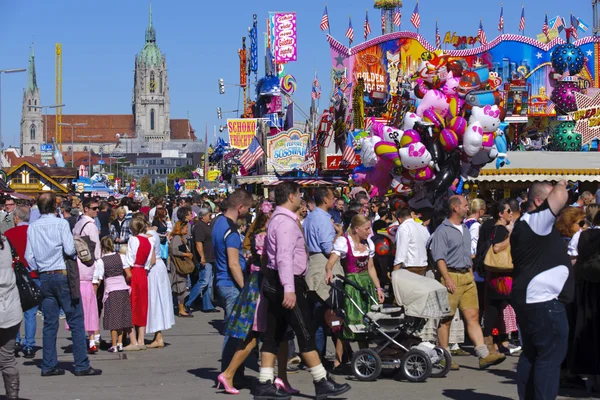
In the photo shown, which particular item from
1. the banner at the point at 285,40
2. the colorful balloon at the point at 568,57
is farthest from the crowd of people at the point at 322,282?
the banner at the point at 285,40

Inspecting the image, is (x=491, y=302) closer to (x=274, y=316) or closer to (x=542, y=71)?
(x=274, y=316)

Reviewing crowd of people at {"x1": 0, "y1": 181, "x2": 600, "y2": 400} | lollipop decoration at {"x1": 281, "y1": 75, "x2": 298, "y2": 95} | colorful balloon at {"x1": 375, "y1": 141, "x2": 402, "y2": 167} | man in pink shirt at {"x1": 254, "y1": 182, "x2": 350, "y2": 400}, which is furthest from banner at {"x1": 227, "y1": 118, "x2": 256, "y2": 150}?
man in pink shirt at {"x1": 254, "y1": 182, "x2": 350, "y2": 400}

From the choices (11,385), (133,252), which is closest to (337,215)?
(133,252)

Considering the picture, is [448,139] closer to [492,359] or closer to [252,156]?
[492,359]

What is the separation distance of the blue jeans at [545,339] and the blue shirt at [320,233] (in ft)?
9.78

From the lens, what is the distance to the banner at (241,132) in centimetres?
4784

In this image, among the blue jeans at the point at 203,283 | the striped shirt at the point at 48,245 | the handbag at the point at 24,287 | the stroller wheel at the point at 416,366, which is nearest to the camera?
the handbag at the point at 24,287

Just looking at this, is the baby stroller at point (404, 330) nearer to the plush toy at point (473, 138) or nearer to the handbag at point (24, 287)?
the handbag at point (24, 287)

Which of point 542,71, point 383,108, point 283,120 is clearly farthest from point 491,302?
point 542,71

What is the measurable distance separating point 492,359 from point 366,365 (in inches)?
52.3

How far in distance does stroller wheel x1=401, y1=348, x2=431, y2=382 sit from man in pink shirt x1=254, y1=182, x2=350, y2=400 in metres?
1.14

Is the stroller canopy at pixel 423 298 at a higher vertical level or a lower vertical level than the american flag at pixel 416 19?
lower

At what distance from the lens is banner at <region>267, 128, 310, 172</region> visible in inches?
1540

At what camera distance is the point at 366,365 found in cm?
906
